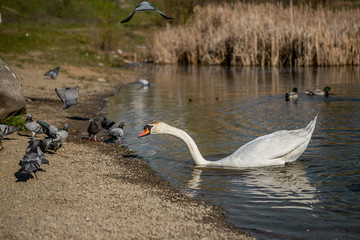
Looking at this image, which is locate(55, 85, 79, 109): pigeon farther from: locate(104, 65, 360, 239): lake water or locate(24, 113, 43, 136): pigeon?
locate(24, 113, 43, 136): pigeon

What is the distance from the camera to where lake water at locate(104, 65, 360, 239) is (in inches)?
238

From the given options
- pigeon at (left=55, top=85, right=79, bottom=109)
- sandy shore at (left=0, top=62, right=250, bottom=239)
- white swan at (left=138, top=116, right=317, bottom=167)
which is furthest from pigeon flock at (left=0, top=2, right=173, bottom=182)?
white swan at (left=138, top=116, right=317, bottom=167)

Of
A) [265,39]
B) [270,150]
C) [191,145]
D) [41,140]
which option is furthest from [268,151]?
[265,39]

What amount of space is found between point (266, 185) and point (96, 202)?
9.45 ft

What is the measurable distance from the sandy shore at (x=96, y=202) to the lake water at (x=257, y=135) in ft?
1.53

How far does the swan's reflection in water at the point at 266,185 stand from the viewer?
261 inches

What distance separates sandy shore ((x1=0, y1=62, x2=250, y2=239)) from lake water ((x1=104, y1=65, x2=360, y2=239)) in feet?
1.53

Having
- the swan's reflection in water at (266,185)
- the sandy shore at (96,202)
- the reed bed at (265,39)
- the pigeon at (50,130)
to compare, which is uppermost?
the reed bed at (265,39)

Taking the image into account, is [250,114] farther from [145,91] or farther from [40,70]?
[40,70]

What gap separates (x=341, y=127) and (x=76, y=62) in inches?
834

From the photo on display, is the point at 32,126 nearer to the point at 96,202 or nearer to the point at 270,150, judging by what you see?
the point at 96,202

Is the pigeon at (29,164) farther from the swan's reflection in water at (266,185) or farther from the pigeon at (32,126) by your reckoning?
the pigeon at (32,126)

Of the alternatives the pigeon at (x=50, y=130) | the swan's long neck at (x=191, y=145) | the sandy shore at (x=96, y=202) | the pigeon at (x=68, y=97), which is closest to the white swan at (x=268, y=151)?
the swan's long neck at (x=191, y=145)

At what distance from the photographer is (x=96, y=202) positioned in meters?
6.29
